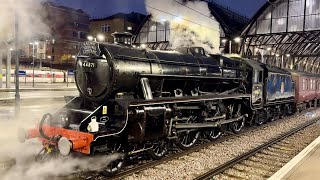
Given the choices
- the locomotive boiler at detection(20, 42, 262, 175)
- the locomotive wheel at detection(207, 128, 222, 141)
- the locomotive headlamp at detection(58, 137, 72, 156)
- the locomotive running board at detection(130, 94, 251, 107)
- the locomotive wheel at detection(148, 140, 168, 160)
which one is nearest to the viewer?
the locomotive headlamp at detection(58, 137, 72, 156)

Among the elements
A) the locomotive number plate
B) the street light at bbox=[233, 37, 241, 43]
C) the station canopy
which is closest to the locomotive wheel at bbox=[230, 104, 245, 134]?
the locomotive number plate

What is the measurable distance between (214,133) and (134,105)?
503cm

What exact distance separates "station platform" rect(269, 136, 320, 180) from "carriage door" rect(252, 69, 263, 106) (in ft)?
15.6

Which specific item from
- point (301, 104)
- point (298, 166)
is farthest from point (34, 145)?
point (301, 104)

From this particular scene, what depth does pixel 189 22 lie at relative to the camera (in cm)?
1848

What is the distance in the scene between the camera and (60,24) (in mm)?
57375

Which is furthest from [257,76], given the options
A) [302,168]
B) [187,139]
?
[302,168]

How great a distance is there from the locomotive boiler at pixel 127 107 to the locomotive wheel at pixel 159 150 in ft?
0.08

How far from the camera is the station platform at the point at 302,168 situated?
20.2ft

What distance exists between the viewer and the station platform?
6160 millimetres

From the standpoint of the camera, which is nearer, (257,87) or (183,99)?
(183,99)

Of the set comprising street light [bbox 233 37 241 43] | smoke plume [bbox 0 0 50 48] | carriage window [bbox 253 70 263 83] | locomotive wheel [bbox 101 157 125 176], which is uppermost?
street light [bbox 233 37 241 43]

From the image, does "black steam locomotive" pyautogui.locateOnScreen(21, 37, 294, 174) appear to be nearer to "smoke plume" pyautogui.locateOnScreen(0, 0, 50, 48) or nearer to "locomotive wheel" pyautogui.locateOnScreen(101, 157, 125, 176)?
"locomotive wheel" pyautogui.locateOnScreen(101, 157, 125, 176)

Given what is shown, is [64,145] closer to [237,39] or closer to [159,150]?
[159,150]
